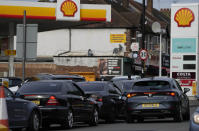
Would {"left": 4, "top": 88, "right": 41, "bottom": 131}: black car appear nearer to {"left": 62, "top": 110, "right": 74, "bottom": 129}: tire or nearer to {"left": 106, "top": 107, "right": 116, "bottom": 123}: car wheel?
{"left": 62, "top": 110, "right": 74, "bottom": 129}: tire

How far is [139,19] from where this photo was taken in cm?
7119

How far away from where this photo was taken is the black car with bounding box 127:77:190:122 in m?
23.1

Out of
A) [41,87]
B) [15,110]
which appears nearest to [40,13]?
[41,87]

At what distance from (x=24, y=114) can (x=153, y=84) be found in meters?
7.15

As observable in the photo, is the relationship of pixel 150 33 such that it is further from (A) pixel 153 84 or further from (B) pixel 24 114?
(B) pixel 24 114

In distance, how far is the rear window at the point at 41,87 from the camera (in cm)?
1998

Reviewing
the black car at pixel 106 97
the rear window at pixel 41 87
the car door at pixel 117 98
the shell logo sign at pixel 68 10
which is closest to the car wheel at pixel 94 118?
the black car at pixel 106 97

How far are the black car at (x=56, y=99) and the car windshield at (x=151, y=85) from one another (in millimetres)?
2782

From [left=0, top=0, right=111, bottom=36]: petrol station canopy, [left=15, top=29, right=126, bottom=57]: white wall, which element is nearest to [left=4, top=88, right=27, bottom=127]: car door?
[left=0, top=0, right=111, bottom=36]: petrol station canopy

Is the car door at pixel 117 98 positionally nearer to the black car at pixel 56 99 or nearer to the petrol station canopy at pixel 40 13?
the black car at pixel 56 99

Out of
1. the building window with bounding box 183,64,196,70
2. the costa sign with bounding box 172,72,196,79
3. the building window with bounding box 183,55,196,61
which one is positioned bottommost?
→ the costa sign with bounding box 172,72,196,79

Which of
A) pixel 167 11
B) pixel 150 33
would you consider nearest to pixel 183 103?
pixel 150 33

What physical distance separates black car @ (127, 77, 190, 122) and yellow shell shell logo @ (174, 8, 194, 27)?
85.9ft

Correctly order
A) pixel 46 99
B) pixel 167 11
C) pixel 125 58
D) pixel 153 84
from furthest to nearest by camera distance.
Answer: pixel 167 11, pixel 125 58, pixel 153 84, pixel 46 99
